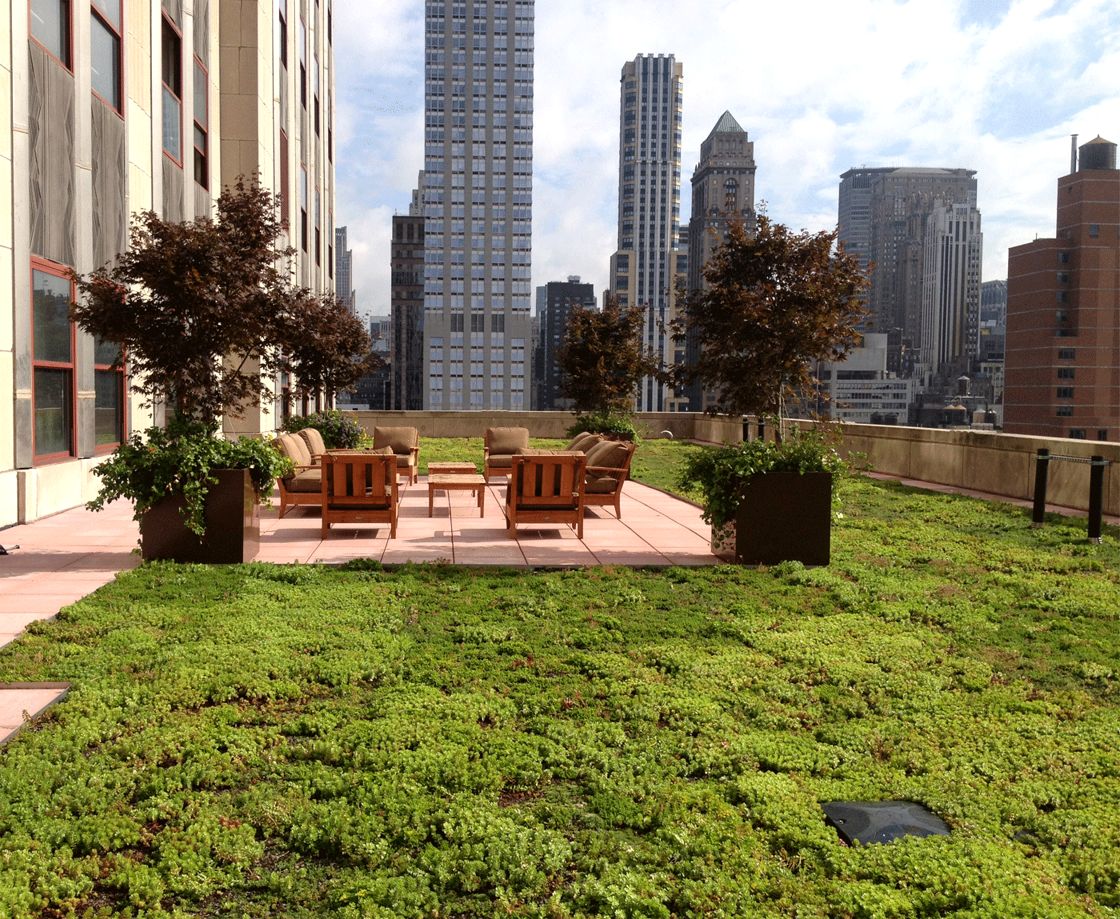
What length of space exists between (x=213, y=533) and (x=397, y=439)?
9.08 metres

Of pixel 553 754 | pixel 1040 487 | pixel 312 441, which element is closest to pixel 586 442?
pixel 312 441

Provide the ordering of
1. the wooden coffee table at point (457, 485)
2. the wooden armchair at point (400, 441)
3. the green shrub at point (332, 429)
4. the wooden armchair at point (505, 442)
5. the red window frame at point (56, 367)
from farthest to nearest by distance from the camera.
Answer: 1. the green shrub at point (332, 429)
2. the wooden armchair at point (400, 441)
3. the wooden armchair at point (505, 442)
4. the wooden coffee table at point (457, 485)
5. the red window frame at point (56, 367)

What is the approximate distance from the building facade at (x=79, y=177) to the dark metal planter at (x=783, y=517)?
259 inches

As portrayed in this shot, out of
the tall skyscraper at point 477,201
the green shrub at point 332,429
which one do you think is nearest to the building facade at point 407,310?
the tall skyscraper at point 477,201

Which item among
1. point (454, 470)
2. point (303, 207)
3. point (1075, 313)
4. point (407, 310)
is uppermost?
point (407, 310)

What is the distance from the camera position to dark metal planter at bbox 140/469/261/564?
881 cm

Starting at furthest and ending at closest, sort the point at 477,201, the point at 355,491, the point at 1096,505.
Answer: the point at 477,201 → the point at 1096,505 → the point at 355,491

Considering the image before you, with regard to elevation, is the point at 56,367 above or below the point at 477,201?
below

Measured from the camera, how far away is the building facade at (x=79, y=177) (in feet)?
36.2

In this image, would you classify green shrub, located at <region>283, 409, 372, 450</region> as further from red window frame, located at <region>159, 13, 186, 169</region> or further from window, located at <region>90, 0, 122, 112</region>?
window, located at <region>90, 0, 122, 112</region>

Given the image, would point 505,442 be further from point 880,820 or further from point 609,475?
point 880,820

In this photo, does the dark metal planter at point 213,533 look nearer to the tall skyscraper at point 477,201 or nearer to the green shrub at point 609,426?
the green shrub at point 609,426

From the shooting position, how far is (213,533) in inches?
348

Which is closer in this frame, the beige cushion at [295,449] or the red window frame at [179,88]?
the beige cushion at [295,449]
